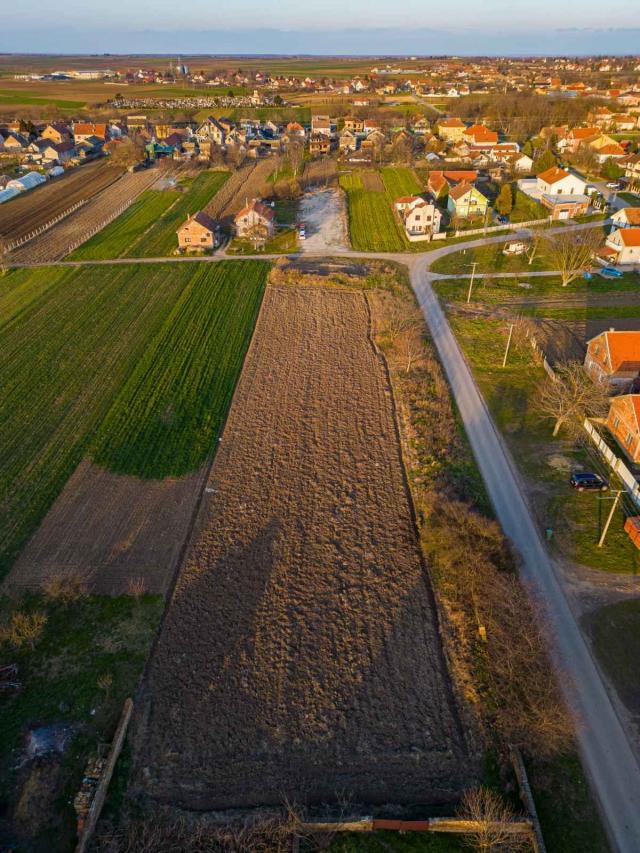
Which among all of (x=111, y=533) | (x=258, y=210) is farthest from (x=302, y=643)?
(x=258, y=210)

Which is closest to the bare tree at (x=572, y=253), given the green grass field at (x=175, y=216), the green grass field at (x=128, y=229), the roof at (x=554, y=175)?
the roof at (x=554, y=175)

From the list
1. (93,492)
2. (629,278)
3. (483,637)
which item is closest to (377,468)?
(483,637)

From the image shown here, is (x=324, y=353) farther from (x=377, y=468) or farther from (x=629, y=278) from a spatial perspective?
(x=629, y=278)

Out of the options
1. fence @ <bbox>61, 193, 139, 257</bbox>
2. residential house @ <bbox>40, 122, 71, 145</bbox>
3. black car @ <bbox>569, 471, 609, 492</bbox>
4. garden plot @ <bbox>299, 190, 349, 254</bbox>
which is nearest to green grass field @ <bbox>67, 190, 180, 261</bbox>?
fence @ <bbox>61, 193, 139, 257</bbox>

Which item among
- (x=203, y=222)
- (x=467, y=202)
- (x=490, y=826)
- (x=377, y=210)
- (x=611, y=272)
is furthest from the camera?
(x=377, y=210)

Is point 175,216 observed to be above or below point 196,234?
above

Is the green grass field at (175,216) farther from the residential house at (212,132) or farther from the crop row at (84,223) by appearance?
the residential house at (212,132)

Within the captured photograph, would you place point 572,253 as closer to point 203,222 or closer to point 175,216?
point 203,222
